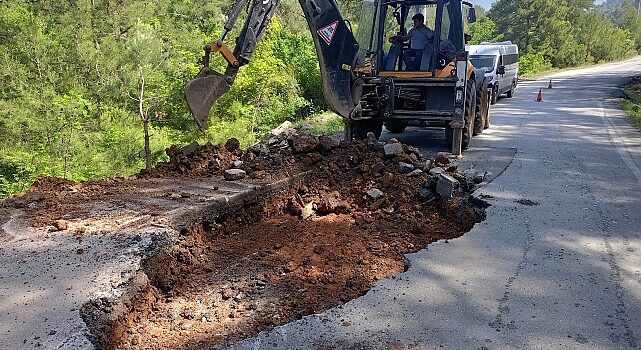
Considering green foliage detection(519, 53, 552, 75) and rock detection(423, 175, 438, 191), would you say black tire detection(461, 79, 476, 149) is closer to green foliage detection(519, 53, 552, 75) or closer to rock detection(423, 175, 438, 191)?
rock detection(423, 175, 438, 191)

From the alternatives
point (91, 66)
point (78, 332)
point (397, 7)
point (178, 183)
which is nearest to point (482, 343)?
point (78, 332)

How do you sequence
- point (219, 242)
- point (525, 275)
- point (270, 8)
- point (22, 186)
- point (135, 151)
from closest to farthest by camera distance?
point (525, 275) < point (219, 242) < point (270, 8) < point (22, 186) < point (135, 151)

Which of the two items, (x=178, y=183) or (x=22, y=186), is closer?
(x=178, y=183)

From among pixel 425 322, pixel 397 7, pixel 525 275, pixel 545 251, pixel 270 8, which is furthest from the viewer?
pixel 397 7

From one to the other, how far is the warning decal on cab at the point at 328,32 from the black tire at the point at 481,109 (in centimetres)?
513

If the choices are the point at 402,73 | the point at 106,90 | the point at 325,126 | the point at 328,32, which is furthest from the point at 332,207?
the point at 106,90

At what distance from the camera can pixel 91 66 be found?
24.1m

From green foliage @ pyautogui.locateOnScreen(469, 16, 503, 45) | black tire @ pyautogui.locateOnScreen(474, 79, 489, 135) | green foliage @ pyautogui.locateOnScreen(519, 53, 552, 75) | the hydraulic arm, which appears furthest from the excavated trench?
green foliage @ pyautogui.locateOnScreen(469, 16, 503, 45)

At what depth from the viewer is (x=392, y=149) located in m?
7.75

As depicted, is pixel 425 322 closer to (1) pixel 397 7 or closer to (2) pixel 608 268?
(2) pixel 608 268

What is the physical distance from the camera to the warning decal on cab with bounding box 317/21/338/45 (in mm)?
7551

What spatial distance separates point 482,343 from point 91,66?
81.0 ft

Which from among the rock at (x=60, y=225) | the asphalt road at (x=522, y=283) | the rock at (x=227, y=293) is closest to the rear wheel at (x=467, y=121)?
the asphalt road at (x=522, y=283)

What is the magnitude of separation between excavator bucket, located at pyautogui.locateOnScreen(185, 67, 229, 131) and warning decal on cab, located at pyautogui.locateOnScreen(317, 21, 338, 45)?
1831 millimetres
